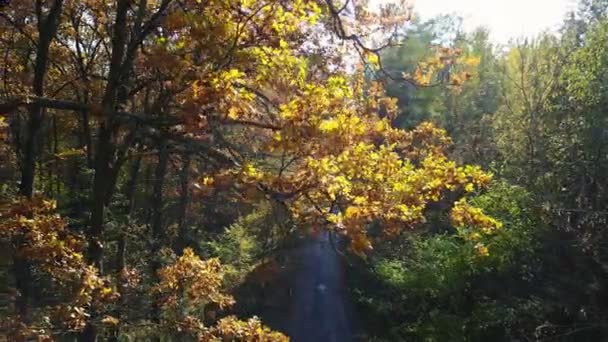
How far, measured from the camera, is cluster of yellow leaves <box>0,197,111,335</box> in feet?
18.2

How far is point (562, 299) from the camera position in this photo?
512 inches

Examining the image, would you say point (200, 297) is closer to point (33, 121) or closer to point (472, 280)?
point (33, 121)

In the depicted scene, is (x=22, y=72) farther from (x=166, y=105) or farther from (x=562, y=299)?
(x=562, y=299)

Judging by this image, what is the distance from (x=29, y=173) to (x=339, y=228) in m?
6.46

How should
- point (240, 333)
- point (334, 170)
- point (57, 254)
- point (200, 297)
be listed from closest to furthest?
1. point (334, 170)
2. point (57, 254)
3. point (240, 333)
4. point (200, 297)

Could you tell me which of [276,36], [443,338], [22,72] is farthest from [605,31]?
[22,72]

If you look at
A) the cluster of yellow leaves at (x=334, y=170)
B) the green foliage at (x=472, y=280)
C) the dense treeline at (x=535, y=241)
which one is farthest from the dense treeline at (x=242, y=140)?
the dense treeline at (x=535, y=241)

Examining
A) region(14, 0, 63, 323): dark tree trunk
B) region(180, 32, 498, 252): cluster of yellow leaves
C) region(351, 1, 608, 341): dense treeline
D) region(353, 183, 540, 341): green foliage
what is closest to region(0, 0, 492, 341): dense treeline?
region(180, 32, 498, 252): cluster of yellow leaves

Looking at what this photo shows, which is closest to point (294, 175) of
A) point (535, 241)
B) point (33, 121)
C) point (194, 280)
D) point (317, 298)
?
point (194, 280)

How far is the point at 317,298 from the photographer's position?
21.5m

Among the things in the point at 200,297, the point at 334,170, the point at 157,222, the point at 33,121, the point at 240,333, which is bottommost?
the point at 240,333

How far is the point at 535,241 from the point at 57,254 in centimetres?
1103

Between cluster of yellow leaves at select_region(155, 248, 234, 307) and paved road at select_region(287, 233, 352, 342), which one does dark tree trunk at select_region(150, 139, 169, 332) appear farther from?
paved road at select_region(287, 233, 352, 342)

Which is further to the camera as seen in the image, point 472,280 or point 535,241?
point 472,280
